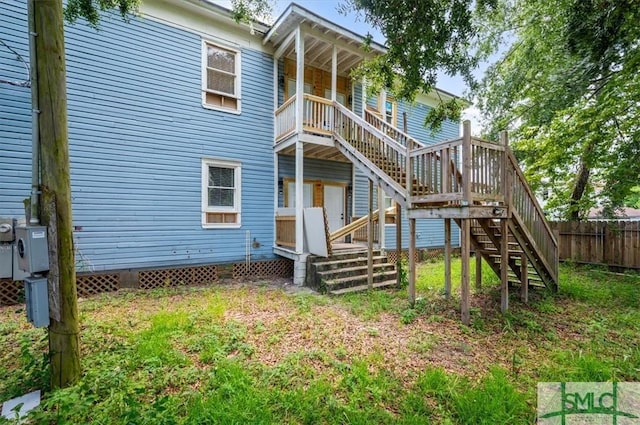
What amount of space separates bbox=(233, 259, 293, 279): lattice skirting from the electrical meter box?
19.4 feet

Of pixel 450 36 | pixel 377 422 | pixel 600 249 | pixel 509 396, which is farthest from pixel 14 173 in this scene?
pixel 600 249

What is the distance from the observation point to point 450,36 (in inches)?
172

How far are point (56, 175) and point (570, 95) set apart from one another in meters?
11.0

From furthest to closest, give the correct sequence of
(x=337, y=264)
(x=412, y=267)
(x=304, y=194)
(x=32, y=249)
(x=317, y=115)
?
(x=304, y=194) < (x=317, y=115) < (x=337, y=264) < (x=412, y=267) < (x=32, y=249)

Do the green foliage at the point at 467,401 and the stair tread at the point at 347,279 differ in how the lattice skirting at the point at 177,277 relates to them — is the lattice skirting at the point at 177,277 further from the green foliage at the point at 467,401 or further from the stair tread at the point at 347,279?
the green foliage at the point at 467,401

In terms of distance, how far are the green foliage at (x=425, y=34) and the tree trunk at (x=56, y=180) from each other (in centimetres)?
341

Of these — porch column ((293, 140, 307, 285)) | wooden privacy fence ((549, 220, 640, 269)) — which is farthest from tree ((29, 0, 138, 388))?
wooden privacy fence ((549, 220, 640, 269))

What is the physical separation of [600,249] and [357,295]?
9.01m

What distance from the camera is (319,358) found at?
3.68 meters

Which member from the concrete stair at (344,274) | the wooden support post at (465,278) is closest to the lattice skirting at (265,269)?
the concrete stair at (344,274)

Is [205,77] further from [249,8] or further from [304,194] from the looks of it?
[304,194]

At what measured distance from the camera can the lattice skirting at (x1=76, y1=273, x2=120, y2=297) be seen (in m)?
6.54

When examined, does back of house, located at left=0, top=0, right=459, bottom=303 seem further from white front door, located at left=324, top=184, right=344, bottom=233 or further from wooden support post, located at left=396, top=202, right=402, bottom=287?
→ wooden support post, located at left=396, top=202, right=402, bottom=287

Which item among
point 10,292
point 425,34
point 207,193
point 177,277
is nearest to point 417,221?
point 207,193
